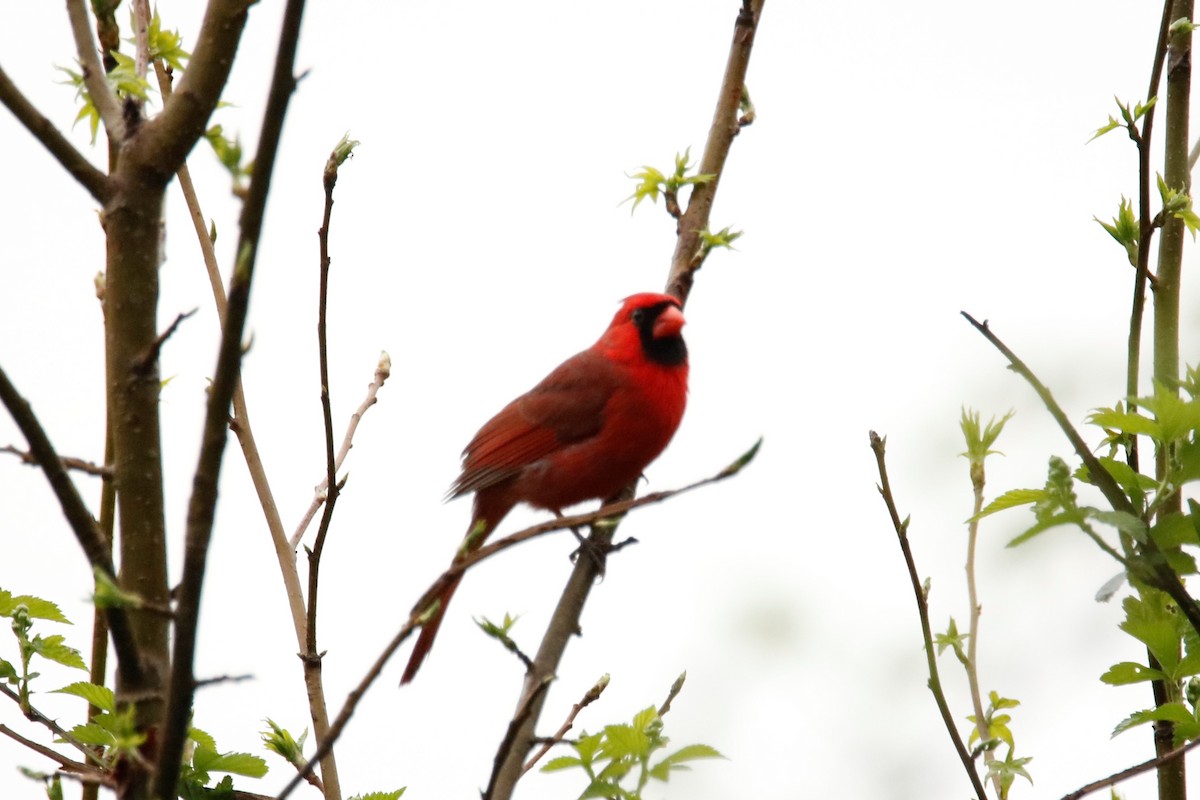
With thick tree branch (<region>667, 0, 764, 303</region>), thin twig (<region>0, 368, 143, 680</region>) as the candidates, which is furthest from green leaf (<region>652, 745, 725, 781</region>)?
thick tree branch (<region>667, 0, 764, 303</region>)

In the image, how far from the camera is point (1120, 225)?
2416 mm

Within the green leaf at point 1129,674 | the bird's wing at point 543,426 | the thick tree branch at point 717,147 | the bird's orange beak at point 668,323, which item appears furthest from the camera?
the bird's wing at point 543,426

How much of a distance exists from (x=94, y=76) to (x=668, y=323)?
7.81 ft

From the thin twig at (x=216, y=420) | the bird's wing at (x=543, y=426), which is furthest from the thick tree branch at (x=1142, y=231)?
the bird's wing at (x=543, y=426)

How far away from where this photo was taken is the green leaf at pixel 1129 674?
1836mm

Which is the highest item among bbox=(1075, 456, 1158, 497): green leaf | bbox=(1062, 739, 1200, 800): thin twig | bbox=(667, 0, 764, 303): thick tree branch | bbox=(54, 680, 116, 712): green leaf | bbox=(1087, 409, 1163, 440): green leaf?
bbox=(667, 0, 764, 303): thick tree branch

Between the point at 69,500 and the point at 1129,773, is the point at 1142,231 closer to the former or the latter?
the point at 1129,773

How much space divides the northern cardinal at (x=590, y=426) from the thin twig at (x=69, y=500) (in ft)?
8.63

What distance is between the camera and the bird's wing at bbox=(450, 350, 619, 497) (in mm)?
4382

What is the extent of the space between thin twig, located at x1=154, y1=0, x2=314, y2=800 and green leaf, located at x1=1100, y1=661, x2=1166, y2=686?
1.23 metres

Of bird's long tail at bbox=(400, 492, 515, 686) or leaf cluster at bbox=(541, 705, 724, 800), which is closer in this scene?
leaf cluster at bbox=(541, 705, 724, 800)

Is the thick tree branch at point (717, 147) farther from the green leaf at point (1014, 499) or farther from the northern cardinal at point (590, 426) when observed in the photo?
the green leaf at point (1014, 499)

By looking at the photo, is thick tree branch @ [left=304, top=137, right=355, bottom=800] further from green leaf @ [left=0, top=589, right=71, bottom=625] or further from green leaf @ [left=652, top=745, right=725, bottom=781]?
green leaf @ [left=652, top=745, right=725, bottom=781]

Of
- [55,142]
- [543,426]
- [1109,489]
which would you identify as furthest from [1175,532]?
[543,426]
